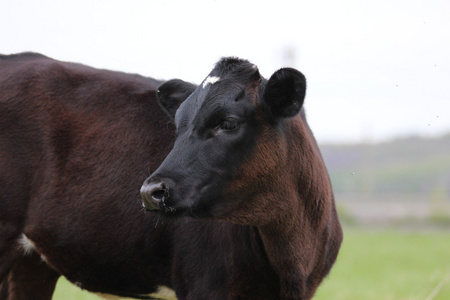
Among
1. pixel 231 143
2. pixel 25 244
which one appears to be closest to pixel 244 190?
pixel 231 143

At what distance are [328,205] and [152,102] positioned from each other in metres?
2.00

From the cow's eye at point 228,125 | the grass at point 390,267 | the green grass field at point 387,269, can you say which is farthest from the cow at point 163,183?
the grass at point 390,267

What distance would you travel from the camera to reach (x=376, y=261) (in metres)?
23.6

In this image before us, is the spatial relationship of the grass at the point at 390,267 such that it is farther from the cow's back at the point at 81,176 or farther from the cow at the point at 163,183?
the cow's back at the point at 81,176

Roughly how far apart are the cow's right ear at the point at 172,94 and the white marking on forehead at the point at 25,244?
1.89m

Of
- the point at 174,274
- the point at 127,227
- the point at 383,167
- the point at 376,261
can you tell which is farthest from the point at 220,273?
the point at 383,167

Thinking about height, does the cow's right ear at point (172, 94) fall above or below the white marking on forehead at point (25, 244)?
above

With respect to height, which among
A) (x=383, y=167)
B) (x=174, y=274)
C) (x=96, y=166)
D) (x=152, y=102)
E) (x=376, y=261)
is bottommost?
(x=383, y=167)

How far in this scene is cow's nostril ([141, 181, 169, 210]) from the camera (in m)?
5.00

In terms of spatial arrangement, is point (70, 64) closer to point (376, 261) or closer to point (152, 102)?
point (152, 102)

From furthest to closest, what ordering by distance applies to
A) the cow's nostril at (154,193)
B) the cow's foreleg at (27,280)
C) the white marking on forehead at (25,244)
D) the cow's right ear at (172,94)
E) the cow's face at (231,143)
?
the cow's foreleg at (27,280)
the white marking on forehead at (25,244)
the cow's right ear at (172,94)
the cow's face at (231,143)
the cow's nostril at (154,193)

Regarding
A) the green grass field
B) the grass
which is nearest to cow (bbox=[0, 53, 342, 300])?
the green grass field

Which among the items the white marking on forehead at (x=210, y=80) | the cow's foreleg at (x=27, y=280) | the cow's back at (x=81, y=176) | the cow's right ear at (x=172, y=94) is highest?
the white marking on forehead at (x=210, y=80)

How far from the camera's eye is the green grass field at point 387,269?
13636 mm
